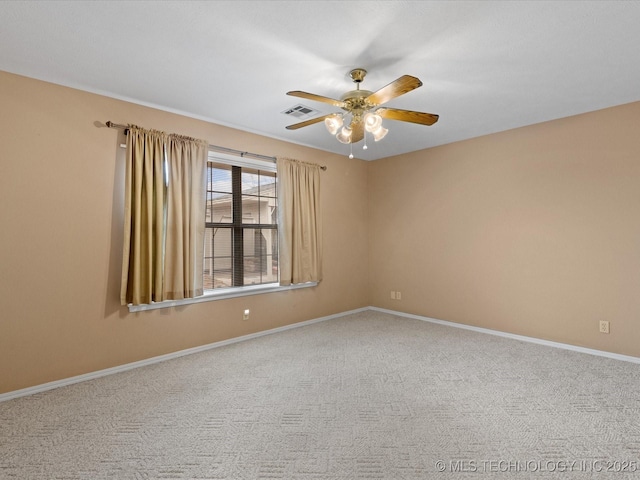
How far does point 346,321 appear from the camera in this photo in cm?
490

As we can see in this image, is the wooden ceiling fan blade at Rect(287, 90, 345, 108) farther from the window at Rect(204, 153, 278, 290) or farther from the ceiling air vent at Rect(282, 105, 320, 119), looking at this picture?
the window at Rect(204, 153, 278, 290)

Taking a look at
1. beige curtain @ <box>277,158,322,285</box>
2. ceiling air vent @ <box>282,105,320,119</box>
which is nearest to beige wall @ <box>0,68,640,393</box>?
beige curtain @ <box>277,158,322,285</box>

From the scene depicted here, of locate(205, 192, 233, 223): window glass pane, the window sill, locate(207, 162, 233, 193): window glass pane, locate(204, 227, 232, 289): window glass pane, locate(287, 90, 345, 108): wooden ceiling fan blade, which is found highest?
locate(287, 90, 345, 108): wooden ceiling fan blade

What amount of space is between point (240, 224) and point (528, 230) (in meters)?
3.48

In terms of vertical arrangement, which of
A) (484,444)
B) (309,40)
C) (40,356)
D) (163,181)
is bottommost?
(484,444)

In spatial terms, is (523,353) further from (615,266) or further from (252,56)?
(252,56)

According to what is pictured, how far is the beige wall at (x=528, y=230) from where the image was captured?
3381 mm

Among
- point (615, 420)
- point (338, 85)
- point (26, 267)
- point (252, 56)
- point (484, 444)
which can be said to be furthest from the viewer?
point (338, 85)

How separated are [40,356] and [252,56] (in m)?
2.94

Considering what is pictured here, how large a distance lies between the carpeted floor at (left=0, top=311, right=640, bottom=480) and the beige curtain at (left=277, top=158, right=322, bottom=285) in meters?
1.30

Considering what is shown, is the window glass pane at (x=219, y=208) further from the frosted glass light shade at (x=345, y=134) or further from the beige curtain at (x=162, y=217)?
the frosted glass light shade at (x=345, y=134)

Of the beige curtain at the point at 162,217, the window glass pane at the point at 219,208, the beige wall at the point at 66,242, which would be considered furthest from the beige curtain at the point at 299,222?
the beige wall at the point at 66,242

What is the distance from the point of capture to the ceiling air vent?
342 cm

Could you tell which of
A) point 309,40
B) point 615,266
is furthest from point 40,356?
point 615,266
